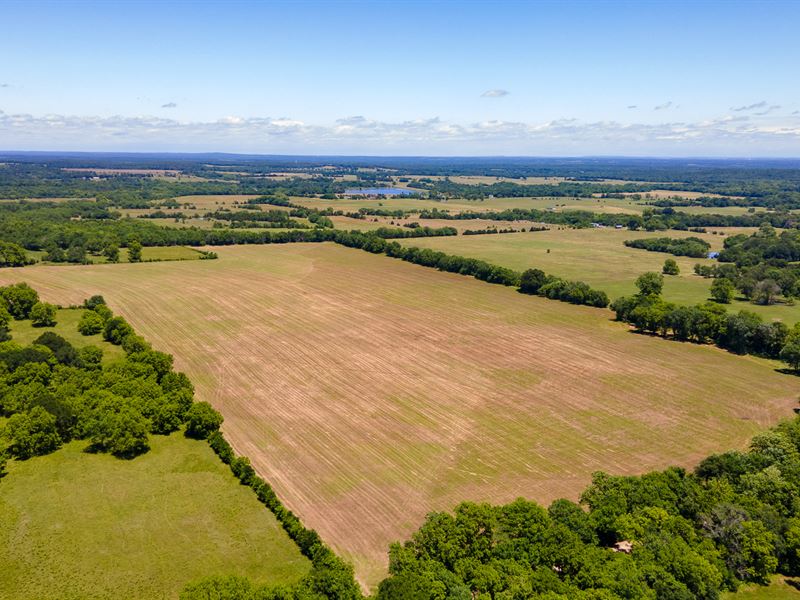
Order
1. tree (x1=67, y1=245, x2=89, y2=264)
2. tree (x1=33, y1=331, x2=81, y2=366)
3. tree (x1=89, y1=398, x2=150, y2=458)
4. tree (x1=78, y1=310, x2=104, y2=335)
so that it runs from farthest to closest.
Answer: tree (x1=67, y1=245, x2=89, y2=264) < tree (x1=78, y1=310, x2=104, y2=335) < tree (x1=33, y1=331, x2=81, y2=366) < tree (x1=89, y1=398, x2=150, y2=458)

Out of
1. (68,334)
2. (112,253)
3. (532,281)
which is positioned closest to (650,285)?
(532,281)

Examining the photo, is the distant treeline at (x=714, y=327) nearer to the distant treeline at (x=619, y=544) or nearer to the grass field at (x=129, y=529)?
the distant treeline at (x=619, y=544)

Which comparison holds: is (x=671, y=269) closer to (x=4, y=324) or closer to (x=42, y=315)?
(x=42, y=315)

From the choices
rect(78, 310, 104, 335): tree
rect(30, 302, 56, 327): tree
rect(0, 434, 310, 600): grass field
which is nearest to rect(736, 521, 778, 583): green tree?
rect(0, 434, 310, 600): grass field

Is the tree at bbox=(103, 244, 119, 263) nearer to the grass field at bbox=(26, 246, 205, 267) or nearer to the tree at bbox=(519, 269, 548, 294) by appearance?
the grass field at bbox=(26, 246, 205, 267)

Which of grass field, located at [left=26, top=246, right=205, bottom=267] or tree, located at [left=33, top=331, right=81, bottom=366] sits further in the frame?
grass field, located at [left=26, top=246, right=205, bottom=267]

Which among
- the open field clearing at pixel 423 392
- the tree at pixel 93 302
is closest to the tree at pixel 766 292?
the open field clearing at pixel 423 392

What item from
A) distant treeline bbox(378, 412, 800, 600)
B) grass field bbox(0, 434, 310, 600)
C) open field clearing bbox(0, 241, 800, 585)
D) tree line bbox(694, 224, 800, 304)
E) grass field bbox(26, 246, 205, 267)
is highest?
tree line bbox(694, 224, 800, 304)

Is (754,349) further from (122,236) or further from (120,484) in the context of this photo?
(122,236)
